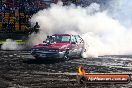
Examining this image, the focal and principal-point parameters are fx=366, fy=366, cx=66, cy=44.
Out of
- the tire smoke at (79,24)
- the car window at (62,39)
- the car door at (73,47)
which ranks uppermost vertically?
the tire smoke at (79,24)

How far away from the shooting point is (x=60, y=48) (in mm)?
18297

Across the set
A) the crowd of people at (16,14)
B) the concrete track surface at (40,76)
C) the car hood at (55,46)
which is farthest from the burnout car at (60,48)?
the crowd of people at (16,14)

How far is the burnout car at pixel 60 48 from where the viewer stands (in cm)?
1816

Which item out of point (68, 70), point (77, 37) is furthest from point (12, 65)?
point (77, 37)

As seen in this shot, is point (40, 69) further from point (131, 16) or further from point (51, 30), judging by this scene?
point (131, 16)

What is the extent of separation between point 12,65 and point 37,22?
14.6 metres

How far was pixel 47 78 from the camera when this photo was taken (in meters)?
12.7

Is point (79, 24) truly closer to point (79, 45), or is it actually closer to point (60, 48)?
point (79, 45)

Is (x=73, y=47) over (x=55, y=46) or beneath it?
beneath

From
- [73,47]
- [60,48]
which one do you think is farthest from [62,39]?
[60,48]

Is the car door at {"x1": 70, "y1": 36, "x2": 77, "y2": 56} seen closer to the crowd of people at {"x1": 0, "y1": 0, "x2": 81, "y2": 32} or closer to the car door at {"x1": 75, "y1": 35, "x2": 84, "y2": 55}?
the car door at {"x1": 75, "y1": 35, "x2": 84, "y2": 55}

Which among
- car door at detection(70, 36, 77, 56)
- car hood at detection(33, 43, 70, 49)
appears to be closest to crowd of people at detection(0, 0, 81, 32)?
car door at detection(70, 36, 77, 56)

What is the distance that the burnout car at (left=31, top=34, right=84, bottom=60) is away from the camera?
1816 centimetres

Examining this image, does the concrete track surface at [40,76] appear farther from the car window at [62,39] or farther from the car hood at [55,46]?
→ the car window at [62,39]
